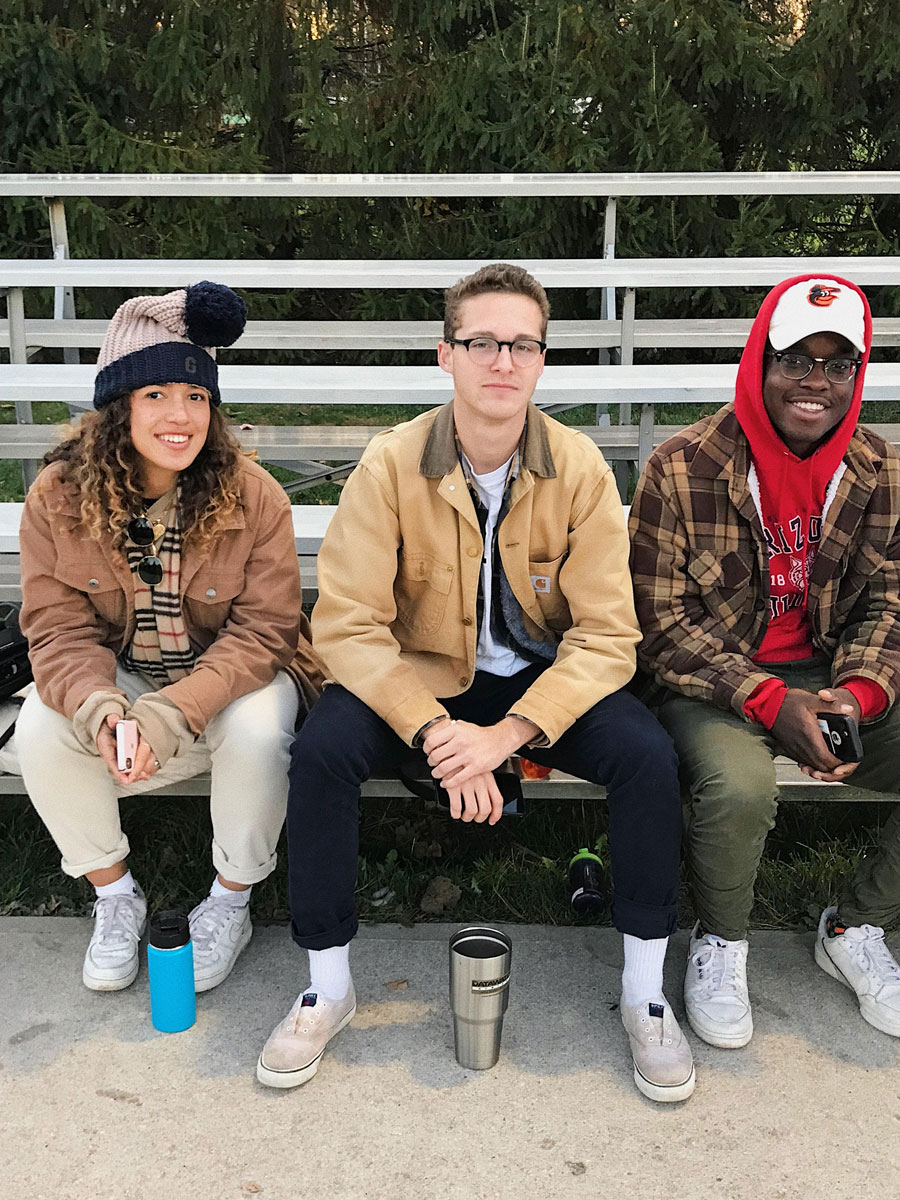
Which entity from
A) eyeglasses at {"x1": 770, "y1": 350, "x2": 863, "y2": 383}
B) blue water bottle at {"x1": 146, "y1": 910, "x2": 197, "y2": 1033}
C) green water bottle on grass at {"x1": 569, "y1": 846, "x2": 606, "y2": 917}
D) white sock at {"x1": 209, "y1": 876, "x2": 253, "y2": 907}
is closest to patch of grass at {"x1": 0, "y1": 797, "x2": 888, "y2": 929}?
green water bottle on grass at {"x1": 569, "y1": 846, "x2": 606, "y2": 917}

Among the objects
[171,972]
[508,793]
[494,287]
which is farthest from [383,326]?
[171,972]

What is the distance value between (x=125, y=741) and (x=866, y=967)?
5.26 ft

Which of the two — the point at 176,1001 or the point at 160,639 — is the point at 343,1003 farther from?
the point at 160,639

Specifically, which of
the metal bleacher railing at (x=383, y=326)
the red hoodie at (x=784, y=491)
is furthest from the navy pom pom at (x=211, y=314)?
the red hoodie at (x=784, y=491)

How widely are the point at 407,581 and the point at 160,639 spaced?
57 cm

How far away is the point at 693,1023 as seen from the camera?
2.29m

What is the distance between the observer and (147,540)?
248cm

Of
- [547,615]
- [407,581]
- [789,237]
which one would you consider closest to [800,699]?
[547,615]

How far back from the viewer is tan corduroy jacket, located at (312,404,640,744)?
93.0 inches

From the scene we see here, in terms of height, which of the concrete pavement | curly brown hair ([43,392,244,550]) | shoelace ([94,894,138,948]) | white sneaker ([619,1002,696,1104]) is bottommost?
the concrete pavement

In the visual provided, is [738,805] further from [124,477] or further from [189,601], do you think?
[124,477]

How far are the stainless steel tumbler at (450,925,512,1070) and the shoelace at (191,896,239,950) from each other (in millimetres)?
591

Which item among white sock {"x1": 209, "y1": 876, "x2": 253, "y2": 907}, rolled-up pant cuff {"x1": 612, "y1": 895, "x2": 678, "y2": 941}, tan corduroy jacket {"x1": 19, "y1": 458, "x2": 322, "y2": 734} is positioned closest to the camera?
rolled-up pant cuff {"x1": 612, "y1": 895, "x2": 678, "y2": 941}

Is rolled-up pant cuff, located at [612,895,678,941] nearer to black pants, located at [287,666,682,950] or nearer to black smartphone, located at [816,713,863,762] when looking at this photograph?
black pants, located at [287,666,682,950]
